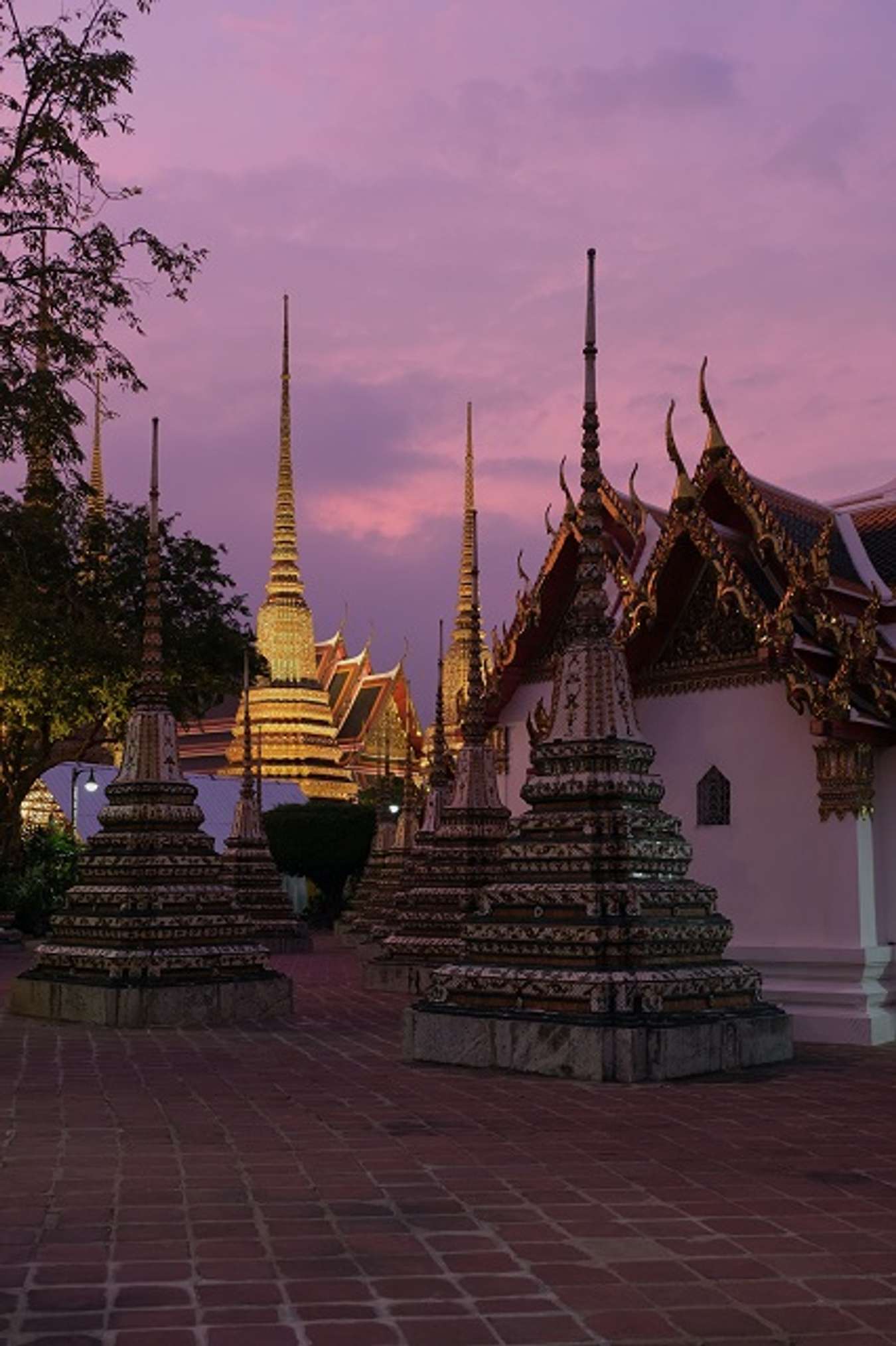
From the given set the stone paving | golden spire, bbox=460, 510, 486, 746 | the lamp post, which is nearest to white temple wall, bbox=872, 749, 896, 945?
the stone paving

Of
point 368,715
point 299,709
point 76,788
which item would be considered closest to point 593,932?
point 76,788

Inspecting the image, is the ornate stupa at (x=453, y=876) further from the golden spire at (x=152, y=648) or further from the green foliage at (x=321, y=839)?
the green foliage at (x=321, y=839)

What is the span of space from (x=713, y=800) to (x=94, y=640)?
15293 millimetres

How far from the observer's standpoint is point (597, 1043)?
350 inches

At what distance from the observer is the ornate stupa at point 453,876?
16.5m

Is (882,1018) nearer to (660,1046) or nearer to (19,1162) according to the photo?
(660,1046)

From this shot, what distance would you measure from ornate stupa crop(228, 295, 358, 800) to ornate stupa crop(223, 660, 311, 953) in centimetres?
1973

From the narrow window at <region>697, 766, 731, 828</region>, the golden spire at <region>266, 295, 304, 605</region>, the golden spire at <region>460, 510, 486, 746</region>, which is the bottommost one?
the narrow window at <region>697, 766, 731, 828</region>

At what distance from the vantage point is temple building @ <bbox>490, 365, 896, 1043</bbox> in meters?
11.6

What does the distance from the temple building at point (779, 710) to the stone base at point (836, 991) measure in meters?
0.01

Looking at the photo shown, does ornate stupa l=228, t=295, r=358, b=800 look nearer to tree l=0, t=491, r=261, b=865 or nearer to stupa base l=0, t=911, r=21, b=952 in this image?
tree l=0, t=491, r=261, b=865

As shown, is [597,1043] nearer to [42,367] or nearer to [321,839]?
[42,367]

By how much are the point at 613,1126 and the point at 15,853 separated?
23937 millimetres

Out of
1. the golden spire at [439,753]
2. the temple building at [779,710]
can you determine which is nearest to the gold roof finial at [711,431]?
the temple building at [779,710]
